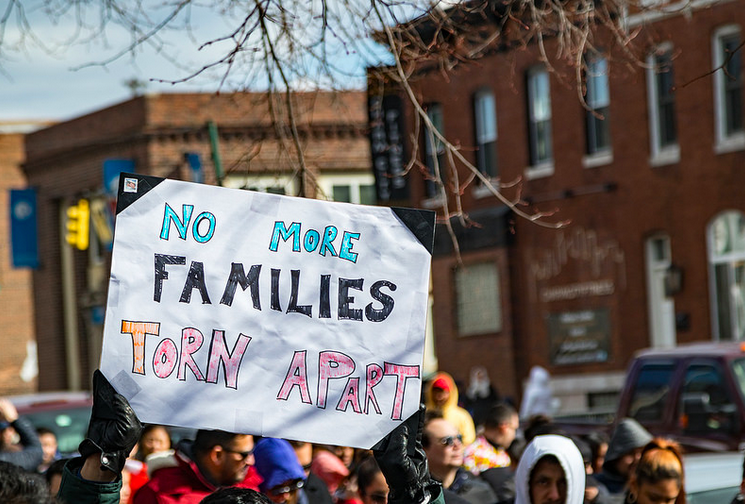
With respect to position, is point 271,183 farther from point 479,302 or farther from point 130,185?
point 479,302

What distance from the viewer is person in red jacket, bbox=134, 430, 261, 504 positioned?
17.4 ft

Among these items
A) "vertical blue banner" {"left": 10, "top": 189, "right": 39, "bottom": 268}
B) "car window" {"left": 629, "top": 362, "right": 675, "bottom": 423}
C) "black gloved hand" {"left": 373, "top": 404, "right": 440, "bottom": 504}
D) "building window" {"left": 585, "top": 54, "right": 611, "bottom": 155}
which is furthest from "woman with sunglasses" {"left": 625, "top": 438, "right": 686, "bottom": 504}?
"vertical blue banner" {"left": 10, "top": 189, "right": 39, "bottom": 268}

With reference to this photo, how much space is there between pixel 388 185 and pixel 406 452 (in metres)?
21.8

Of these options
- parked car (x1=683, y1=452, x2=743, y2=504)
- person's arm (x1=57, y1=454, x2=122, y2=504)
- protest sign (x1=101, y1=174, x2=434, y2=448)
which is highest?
protest sign (x1=101, y1=174, x2=434, y2=448)

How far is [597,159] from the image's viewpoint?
25.2 m

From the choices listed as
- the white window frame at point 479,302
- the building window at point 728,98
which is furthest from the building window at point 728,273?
the white window frame at point 479,302

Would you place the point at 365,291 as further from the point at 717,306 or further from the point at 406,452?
the point at 717,306

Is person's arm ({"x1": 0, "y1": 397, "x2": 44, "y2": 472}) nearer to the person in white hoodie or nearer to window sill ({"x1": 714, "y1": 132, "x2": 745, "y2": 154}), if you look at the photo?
the person in white hoodie

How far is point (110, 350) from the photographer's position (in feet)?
13.8

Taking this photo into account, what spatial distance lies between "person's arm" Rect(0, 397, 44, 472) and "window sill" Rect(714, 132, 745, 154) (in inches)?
606

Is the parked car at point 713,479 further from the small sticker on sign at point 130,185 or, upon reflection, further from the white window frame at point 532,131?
the white window frame at point 532,131

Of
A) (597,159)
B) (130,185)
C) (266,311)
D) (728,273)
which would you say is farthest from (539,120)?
(130,185)

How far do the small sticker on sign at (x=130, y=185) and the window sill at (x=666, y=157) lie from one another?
2006cm

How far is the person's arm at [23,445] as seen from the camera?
8930 millimetres
